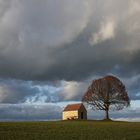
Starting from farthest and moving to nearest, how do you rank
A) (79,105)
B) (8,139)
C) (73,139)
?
1. (79,105)
2. (73,139)
3. (8,139)

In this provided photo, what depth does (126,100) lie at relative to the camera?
4333 inches

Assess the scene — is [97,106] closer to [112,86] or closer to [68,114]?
[112,86]

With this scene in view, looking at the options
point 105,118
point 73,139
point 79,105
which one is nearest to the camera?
point 73,139

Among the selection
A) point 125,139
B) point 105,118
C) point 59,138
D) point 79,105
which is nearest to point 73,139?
point 59,138

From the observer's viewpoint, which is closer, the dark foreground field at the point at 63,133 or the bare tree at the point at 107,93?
the dark foreground field at the point at 63,133

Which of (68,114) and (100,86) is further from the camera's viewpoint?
(68,114)

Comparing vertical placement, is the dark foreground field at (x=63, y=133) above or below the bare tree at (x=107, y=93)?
below

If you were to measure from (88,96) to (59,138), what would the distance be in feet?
236

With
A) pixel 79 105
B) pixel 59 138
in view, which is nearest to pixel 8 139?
Result: pixel 59 138

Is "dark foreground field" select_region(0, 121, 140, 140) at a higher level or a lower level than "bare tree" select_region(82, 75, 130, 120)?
lower

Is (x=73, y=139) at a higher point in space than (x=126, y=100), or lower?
lower

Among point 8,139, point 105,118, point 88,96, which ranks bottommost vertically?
point 8,139

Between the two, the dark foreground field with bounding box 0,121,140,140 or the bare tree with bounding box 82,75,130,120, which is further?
the bare tree with bounding box 82,75,130,120

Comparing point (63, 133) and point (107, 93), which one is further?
point (107, 93)
